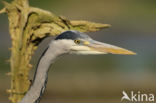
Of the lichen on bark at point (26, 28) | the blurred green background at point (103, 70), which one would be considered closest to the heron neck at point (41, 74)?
the lichen on bark at point (26, 28)

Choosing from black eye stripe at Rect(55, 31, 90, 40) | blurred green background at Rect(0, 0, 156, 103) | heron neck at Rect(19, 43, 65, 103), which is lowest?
blurred green background at Rect(0, 0, 156, 103)

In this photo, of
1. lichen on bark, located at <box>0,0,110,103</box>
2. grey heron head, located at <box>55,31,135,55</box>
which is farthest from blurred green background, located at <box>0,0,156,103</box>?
grey heron head, located at <box>55,31,135,55</box>

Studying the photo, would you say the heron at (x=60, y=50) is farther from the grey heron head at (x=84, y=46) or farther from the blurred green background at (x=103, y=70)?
the blurred green background at (x=103, y=70)

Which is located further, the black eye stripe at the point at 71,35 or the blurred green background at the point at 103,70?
the blurred green background at the point at 103,70

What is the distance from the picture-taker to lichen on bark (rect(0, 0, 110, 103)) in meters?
4.42

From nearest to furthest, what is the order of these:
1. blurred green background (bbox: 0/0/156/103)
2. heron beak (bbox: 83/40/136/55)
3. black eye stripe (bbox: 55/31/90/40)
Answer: black eye stripe (bbox: 55/31/90/40) → heron beak (bbox: 83/40/136/55) → blurred green background (bbox: 0/0/156/103)

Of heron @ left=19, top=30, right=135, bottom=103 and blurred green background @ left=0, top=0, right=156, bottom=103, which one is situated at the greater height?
heron @ left=19, top=30, right=135, bottom=103

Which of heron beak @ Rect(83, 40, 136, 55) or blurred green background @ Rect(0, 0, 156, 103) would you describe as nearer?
heron beak @ Rect(83, 40, 136, 55)

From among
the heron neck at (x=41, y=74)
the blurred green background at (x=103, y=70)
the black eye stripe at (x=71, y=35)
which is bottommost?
the blurred green background at (x=103, y=70)

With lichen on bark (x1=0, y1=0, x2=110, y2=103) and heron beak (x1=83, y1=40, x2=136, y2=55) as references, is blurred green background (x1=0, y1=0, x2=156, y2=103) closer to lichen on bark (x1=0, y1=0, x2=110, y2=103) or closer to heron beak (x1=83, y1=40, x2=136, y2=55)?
A: lichen on bark (x1=0, y1=0, x2=110, y2=103)

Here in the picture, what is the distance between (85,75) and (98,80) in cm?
21

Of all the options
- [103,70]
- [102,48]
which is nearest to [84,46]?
[102,48]

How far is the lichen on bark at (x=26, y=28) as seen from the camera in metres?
4.42

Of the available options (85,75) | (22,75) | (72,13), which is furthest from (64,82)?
(22,75)
